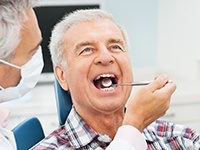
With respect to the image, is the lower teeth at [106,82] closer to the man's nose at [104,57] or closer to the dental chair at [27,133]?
the man's nose at [104,57]

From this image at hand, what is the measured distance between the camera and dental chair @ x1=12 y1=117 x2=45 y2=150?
63.9 inches

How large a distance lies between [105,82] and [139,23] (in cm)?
186

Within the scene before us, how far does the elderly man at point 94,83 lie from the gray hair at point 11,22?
494 mm

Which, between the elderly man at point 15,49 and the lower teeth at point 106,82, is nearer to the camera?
the elderly man at point 15,49

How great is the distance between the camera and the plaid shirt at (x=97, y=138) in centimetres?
151

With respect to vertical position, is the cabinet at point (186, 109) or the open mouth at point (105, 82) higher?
the open mouth at point (105, 82)

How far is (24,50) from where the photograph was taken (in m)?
1.17

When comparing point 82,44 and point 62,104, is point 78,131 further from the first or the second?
point 82,44

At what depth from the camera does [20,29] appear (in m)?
1.12

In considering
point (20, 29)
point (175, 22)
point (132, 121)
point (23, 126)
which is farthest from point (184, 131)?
point (175, 22)

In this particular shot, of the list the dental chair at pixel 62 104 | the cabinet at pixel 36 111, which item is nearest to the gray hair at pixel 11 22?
the dental chair at pixel 62 104

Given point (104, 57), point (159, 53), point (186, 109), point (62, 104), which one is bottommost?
point (186, 109)

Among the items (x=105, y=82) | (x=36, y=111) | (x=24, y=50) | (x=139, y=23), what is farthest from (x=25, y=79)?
(x=139, y=23)

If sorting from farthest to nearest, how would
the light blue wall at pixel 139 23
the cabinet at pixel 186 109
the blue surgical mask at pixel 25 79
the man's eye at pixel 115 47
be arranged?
the light blue wall at pixel 139 23 → the cabinet at pixel 186 109 → the man's eye at pixel 115 47 → the blue surgical mask at pixel 25 79
